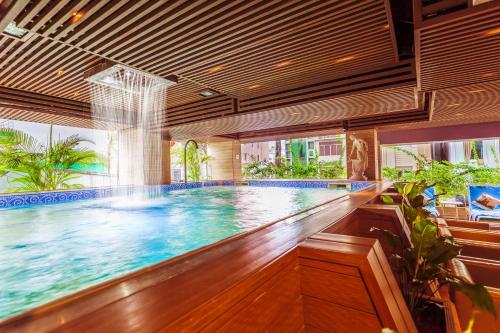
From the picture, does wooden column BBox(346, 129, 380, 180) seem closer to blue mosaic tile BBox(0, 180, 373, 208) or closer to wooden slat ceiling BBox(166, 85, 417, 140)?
blue mosaic tile BBox(0, 180, 373, 208)

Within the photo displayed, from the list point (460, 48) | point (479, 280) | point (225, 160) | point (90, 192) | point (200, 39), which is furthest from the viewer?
point (225, 160)

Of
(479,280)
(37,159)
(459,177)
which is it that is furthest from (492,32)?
(37,159)

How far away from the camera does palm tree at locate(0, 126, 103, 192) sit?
548 cm

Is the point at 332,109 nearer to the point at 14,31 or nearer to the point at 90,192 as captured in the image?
the point at 14,31

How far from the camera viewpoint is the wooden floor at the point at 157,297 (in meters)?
0.67

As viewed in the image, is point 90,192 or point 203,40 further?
point 90,192

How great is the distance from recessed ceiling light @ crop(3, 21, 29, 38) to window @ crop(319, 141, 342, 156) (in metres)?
17.9

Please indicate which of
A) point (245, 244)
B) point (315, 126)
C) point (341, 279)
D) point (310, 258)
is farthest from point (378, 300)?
point (315, 126)

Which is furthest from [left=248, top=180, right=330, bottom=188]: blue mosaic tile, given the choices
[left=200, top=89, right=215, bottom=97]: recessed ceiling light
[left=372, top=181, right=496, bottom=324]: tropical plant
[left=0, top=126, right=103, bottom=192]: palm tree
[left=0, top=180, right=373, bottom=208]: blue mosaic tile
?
[left=372, top=181, right=496, bottom=324]: tropical plant

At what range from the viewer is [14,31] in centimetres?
283

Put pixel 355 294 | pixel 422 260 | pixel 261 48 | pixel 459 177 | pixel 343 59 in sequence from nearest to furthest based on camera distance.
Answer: pixel 355 294, pixel 422 260, pixel 261 48, pixel 343 59, pixel 459 177

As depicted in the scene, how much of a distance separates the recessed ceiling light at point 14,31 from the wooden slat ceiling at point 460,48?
417cm

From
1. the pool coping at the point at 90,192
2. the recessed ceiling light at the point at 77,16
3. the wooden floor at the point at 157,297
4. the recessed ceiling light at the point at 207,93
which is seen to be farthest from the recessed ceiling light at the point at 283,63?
the pool coping at the point at 90,192

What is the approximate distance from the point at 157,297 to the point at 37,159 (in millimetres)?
6783
